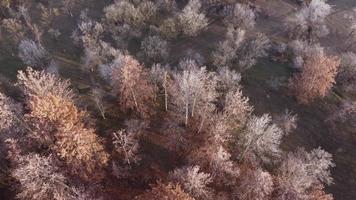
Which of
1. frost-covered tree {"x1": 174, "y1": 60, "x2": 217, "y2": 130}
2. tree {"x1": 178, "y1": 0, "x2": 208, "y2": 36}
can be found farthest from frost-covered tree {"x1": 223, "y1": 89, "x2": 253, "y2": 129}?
tree {"x1": 178, "y1": 0, "x2": 208, "y2": 36}

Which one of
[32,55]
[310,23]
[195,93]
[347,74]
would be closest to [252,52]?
[310,23]

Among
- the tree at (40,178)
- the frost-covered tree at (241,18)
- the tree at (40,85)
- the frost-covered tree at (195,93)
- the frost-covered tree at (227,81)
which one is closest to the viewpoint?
the tree at (40,178)

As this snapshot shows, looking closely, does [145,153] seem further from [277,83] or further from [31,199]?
[277,83]

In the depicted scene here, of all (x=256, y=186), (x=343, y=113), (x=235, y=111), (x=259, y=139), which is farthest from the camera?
(x=343, y=113)

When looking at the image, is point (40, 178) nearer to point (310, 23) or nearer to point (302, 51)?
point (302, 51)

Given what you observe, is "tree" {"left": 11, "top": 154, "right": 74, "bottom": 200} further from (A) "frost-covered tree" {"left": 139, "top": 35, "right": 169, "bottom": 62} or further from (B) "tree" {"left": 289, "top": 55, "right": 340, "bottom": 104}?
(B) "tree" {"left": 289, "top": 55, "right": 340, "bottom": 104}

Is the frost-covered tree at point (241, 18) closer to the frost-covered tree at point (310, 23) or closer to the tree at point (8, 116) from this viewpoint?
the frost-covered tree at point (310, 23)

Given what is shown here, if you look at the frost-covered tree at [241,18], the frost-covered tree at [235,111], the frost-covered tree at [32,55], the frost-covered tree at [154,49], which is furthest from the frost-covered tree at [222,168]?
the frost-covered tree at [241,18]
